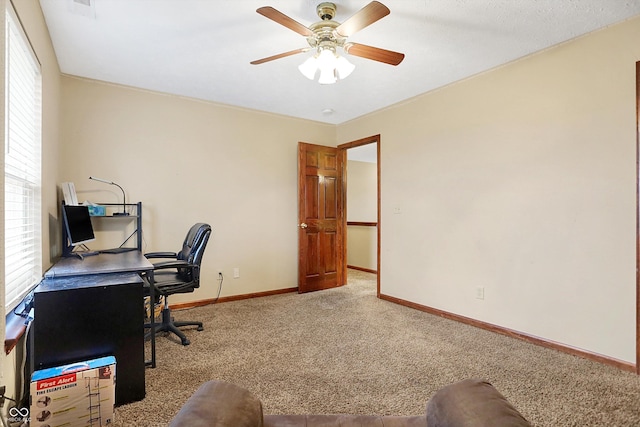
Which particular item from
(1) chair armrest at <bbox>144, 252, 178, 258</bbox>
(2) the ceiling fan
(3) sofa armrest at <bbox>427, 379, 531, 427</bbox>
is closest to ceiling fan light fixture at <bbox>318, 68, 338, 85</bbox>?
(2) the ceiling fan

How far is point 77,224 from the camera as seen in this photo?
2693mm

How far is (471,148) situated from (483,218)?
713 millimetres

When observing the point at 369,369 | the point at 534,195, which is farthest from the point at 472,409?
the point at 534,195

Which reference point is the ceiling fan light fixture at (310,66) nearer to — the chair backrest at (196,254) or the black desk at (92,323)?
the chair backrest at (196,254)

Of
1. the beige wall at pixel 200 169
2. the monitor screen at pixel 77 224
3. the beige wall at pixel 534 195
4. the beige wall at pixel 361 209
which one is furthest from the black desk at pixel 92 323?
the beige wall at pixel 361 209

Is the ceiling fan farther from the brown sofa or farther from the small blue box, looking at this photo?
the small blue box

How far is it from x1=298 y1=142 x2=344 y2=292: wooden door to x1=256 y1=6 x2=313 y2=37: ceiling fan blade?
2.51m

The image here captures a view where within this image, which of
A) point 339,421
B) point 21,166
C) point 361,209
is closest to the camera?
point 339,421

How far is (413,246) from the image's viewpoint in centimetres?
386

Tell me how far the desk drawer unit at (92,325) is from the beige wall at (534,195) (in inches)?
115

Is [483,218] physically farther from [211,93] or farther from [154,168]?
[154,168]

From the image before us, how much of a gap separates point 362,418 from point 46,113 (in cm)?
300

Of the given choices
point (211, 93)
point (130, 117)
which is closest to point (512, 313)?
point (211, 93)

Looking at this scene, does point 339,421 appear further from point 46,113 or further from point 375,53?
point 46,113
